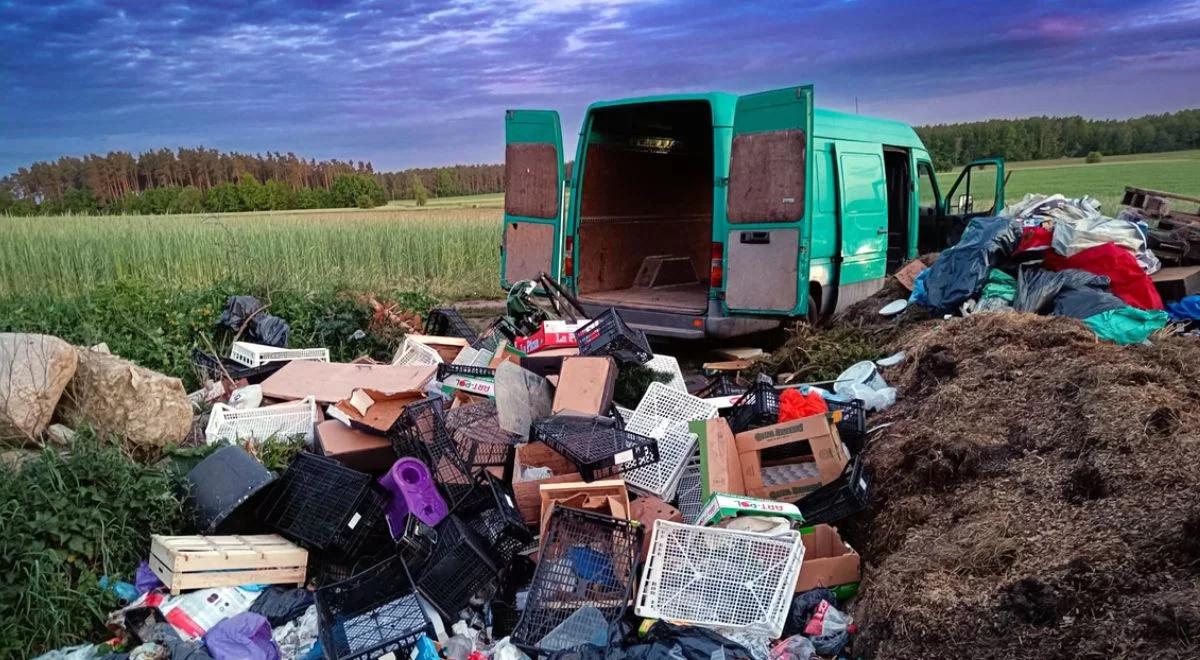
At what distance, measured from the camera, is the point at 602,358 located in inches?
206

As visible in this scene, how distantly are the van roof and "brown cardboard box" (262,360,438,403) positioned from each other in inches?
114

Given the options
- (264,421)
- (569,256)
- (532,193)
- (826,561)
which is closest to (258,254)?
(532,193)

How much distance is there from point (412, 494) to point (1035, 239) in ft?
19.1

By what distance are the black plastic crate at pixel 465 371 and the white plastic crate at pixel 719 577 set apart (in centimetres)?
229

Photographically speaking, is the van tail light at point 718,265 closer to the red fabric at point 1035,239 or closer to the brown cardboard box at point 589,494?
the red fabric at point 1035,239

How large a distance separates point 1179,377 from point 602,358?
10.2 feet

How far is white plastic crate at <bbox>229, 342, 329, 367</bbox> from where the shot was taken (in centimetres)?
716

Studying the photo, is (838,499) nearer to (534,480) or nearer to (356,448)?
(534,480)

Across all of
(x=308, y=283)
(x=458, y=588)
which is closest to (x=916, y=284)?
(x=458, y=588)

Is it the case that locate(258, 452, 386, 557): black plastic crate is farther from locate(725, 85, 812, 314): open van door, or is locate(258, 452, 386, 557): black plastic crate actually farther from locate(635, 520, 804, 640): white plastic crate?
locate(725, 85, 812, 314): open van door

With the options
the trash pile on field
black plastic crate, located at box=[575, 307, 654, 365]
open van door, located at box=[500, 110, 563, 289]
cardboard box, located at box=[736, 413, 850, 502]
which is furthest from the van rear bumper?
cardboard box, located at box=[736, 413, 850, 502]

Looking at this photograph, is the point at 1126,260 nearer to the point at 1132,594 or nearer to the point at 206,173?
the point at 1132,594

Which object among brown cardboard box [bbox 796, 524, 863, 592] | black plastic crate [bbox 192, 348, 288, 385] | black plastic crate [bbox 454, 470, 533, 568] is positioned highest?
black plastic crate [bbox 192, 348, 288, 385]

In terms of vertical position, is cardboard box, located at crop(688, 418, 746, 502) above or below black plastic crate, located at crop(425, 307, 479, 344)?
below
